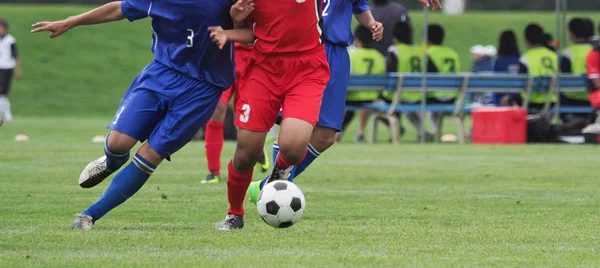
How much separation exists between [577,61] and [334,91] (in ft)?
45.0

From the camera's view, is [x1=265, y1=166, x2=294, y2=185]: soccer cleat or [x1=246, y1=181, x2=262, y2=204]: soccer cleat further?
[x1=246, y1=181, x2=262, y2=204]: soccer cleat

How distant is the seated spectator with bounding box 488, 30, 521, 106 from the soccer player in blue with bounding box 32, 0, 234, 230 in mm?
A: 15125

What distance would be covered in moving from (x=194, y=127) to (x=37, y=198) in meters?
2.71

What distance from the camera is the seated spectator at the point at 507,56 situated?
2298 cm

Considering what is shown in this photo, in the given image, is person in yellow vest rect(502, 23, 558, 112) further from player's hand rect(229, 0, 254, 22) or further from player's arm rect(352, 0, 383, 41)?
player's hand rect(229, 0, 254, 22)

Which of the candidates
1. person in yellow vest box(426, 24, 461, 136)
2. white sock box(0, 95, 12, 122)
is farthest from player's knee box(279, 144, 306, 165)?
white sock box(0, 95, 12, 122)

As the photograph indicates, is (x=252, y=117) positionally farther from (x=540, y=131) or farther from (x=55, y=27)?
(x=540, y=131)

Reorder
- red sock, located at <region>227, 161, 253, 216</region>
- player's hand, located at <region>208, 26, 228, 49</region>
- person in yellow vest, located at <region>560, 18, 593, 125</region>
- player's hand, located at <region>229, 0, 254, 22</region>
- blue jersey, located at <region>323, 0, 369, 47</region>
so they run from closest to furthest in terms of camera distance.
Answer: player's hand, located at <region>208, 26, 228, 49</region>
player's hand, located at <region>229, 0, 254, 22</region>
red sock, located at <region>227, 161, 253, 216</region>
blue jersey, located at <region>323, 0, 369, 47</region>
person in yellow vest, located at <region>560, 18, 593, 125</region>

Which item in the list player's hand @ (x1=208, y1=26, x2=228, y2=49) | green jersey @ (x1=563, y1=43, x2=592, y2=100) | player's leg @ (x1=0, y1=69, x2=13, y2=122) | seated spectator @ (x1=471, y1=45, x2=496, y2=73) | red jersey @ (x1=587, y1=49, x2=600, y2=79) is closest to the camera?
player's hand @ (x1=208, y1=26, x2=228, y2=49)

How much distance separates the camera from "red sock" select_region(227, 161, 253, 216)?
8094 mm

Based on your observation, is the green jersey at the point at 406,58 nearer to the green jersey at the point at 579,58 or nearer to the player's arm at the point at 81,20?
the green jersey at the point at 579,58

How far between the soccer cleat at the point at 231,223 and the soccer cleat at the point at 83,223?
80cm

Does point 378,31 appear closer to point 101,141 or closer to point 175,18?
point 175,18

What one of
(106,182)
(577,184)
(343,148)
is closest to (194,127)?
(106,182)
